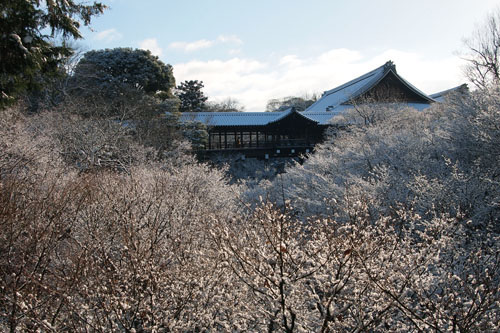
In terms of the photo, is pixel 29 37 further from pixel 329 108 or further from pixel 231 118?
pixel 329 108

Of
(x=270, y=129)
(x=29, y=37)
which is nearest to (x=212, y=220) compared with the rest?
(x=29, y=37)

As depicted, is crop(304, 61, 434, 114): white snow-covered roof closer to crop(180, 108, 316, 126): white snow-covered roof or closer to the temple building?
the temple building

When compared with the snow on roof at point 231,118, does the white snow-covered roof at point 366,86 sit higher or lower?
higher

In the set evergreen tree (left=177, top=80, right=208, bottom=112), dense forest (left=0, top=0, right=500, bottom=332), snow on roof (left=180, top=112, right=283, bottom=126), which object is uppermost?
evergreen tree (left=177, top=80, right=208, bottom=112)

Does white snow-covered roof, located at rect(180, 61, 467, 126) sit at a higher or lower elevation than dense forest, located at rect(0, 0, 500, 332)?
higher

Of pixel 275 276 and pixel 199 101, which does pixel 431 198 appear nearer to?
pixel 275 276

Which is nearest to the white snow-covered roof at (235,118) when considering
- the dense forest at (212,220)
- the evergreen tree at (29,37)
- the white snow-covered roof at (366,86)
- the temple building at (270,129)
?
the temple building at (270,129)

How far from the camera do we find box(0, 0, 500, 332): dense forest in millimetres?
3600

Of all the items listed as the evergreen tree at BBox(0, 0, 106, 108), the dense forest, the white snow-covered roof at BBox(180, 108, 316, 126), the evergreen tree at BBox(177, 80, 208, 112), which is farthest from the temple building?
the evergreen tree at BBox(0, 0, 106, 108)

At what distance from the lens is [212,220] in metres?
4.93

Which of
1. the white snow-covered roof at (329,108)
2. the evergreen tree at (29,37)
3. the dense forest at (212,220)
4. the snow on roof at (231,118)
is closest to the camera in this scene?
the dense forest at (212,220)

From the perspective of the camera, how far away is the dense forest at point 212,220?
360 centimetres

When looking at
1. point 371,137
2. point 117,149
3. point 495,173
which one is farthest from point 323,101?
point 495,173

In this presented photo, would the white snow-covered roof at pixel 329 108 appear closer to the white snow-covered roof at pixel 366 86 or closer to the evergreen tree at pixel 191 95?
the white snow-covered roof at pixel 366 86
